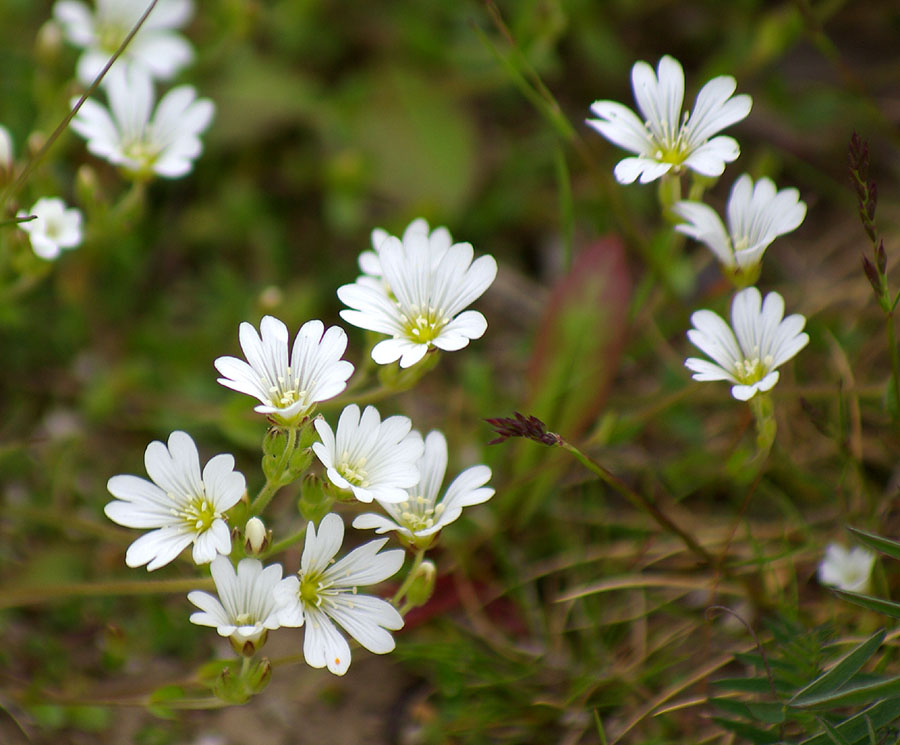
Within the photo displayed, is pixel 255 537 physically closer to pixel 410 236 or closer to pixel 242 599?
pixel 242 599

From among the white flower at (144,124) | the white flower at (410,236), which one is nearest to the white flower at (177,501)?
the white flower at (410,236)

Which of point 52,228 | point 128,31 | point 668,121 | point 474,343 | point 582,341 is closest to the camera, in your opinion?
point 668,121

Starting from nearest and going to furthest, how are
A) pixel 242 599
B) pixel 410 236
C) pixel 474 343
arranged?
1. pixel 242 599
2. pixel 410 236
3. pixel 474 343

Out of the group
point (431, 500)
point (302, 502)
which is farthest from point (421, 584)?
point (302, 502)

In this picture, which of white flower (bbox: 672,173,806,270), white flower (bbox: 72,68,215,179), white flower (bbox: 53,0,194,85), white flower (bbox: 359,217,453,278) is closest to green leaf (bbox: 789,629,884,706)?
white flower (bbox: 672,173,806,270)

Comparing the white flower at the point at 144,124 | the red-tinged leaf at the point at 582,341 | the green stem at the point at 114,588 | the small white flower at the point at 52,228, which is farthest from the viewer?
the red-tinged leaf at the point at 582,341

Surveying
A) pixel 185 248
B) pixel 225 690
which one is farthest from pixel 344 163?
pixel 225 690

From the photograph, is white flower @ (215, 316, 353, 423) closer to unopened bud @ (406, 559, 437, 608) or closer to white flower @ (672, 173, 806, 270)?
unopened bud @ (406, 559, 437, 608)

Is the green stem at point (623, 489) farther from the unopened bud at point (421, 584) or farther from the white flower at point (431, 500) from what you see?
the unopened bud at point (421, 584)
